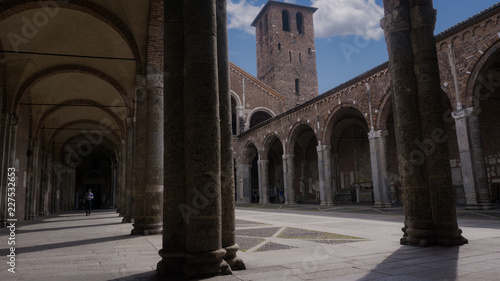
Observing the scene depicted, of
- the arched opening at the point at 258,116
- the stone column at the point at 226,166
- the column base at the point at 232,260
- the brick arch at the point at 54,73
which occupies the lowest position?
the column base at the point at 232,260

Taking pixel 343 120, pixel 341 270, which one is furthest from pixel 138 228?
pixel 343 120

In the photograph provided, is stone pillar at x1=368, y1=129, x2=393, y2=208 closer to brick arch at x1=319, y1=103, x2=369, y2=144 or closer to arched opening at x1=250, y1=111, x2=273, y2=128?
brick arch at x1=319, y1=103, x2=369, y2=144

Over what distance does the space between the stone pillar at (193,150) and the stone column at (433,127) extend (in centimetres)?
308

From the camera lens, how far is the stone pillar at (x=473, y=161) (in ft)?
36.1

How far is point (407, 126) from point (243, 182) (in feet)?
A: 75.9

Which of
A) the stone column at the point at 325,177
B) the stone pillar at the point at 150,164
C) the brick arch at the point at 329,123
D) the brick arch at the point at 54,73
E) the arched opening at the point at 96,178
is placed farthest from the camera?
the arched opening at the point at 96,178

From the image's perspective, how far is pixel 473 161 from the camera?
11.2m

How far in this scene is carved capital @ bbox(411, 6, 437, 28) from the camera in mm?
5238

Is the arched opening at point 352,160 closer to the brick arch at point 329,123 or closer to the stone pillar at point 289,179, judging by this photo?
the brick arch at point 329,123

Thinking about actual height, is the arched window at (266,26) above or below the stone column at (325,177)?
above

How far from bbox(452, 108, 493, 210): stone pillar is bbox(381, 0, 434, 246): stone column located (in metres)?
7.72

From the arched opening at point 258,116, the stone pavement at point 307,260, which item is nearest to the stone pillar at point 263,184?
the arched opening at point 258,116

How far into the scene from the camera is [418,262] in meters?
3.66

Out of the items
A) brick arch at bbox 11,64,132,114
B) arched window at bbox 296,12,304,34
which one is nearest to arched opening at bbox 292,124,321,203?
brick arch at bbox 11,64,132,114
